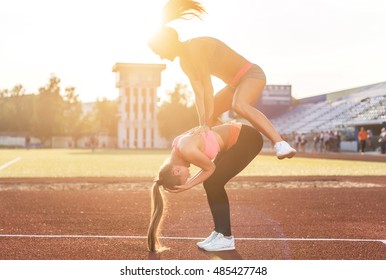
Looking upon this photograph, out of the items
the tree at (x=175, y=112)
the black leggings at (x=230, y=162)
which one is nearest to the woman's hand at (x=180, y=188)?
the black leggings at (x=230, y=162)

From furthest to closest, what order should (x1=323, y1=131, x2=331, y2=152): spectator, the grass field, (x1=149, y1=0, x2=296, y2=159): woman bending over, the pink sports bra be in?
1. (x1=323, y1=131, x2=331, y2=152): spectator
2. the grass field
3. (x1=149, y1=0, x2=296, y2=159): woman bending over
4. the pink sports bra

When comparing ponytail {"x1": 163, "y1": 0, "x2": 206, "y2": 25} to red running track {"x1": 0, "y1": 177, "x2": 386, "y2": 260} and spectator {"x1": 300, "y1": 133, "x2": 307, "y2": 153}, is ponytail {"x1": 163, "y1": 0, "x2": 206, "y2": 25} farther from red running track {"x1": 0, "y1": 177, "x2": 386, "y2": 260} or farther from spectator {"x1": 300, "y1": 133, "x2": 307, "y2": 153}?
spectator {"x1": 300, "y1": 133, "x2": 307, "y2": 153}

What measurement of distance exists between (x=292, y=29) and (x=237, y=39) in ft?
2.58

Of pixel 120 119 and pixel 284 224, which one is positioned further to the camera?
pixel 120 119

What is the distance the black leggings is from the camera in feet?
15.4

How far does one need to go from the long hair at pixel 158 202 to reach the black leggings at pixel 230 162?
0.43 metres

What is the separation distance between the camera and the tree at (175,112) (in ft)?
188

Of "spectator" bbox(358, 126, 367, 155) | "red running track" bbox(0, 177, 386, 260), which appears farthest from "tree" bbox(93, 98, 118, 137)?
"red running track" bbox(0, 177, 386, 260)

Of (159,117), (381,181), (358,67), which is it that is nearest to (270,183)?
(381,181)

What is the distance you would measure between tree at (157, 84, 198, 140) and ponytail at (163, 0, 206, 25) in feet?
167

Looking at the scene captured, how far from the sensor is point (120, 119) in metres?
64.7

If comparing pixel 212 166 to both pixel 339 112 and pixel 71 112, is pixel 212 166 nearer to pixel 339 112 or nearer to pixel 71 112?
pixel 339 112

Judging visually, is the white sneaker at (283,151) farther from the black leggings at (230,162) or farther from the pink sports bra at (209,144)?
the pink sports bra at (209,144)
